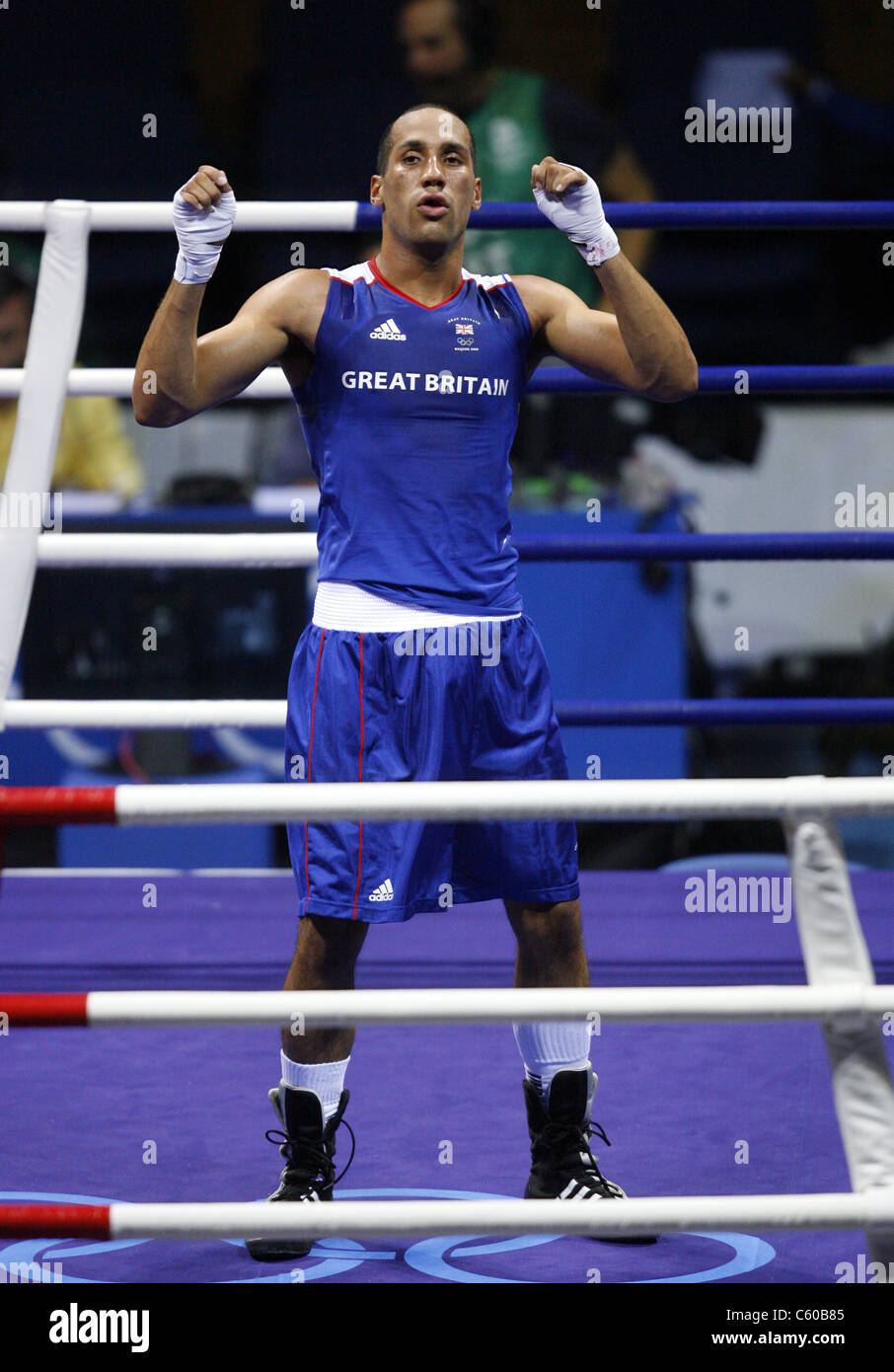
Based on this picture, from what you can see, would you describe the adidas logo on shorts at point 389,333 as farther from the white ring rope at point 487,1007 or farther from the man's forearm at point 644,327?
the white ring rope at point 487,1007

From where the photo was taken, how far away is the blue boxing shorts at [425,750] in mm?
1727

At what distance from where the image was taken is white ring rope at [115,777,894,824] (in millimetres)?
1128

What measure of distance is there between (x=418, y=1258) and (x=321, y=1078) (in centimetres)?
24

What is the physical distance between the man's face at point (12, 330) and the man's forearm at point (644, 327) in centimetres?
208

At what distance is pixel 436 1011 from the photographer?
1.14 meters

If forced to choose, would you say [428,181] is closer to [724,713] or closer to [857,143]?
[724,713]

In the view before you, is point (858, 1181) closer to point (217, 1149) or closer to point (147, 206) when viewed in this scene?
point (217, 1149)

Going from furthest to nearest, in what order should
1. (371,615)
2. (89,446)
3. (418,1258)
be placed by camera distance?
(89,446), (371,615), (418,1258)

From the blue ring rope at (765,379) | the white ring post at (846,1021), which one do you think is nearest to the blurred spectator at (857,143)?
the blue ring rope at (765,379)

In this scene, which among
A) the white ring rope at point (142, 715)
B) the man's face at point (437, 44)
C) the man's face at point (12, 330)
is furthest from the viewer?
the man's face at point (12, 330)

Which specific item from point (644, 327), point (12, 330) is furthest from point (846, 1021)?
point (12, 330)

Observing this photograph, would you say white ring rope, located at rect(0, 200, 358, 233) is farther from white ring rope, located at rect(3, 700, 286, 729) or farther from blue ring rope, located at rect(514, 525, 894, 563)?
white ring rope, located at rect(3, 700, 286, 729)

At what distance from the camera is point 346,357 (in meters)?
1.79
